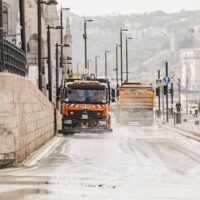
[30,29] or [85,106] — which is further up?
[30,29]

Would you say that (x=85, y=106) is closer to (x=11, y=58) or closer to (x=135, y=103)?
(x=11, y=58)

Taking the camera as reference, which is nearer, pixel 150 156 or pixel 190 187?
pixel 190 187

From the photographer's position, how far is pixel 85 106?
132 ft

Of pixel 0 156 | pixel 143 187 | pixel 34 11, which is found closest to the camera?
pixel 143 187

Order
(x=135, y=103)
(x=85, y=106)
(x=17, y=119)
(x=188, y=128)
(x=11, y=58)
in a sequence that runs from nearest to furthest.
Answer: (x=17, y=119) → (x=11, y=58) → (x=85, y=106) → (x=188, y=128) → (x=135, y=103)

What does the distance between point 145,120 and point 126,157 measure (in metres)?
40.5

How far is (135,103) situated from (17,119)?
42.7 m

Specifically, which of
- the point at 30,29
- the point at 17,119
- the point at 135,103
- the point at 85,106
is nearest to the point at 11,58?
the point at 17,119

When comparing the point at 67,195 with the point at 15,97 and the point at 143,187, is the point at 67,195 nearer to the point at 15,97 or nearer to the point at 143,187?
the point at 143,187

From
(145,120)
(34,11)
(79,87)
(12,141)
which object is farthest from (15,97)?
(34,11)

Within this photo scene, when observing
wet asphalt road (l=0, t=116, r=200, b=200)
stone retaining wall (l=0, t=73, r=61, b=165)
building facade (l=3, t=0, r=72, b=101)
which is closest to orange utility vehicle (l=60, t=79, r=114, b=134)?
building facade (l=3, t=0, r=72, b=101)

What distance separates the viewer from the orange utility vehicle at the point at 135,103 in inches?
2484

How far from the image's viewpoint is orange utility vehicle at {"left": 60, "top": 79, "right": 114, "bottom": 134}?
40.4m

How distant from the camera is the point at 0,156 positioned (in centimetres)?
1942
